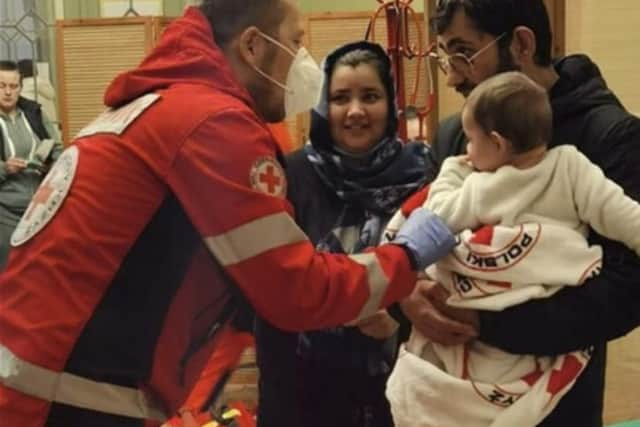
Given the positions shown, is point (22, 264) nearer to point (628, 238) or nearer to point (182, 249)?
point (182, 249)

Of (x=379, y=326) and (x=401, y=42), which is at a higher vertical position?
(x=401, y=42)

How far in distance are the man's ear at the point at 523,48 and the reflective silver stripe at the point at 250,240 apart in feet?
1.61

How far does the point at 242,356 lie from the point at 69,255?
58cm

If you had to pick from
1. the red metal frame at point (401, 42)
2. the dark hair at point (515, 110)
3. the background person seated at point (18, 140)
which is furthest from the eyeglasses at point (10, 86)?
the dark hair at point (515, 110)

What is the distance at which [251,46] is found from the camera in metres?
1.51

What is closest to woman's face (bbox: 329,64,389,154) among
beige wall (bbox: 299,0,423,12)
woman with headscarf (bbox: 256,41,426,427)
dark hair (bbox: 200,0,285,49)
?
woman with headscarf (bbox: 256,41,426,427)

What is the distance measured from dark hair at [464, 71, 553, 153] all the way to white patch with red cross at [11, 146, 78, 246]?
1.90 feet

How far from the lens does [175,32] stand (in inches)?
58.2

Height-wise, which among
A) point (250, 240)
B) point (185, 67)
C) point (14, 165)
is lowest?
point (14, 165)

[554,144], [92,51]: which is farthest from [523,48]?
[92,51]

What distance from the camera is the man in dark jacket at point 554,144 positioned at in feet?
4.67

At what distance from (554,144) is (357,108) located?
613 millimetres

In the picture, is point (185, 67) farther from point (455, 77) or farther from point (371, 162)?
point (371, 162)

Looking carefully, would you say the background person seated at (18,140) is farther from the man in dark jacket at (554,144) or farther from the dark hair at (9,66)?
the man in dark jacket at (554,144)
